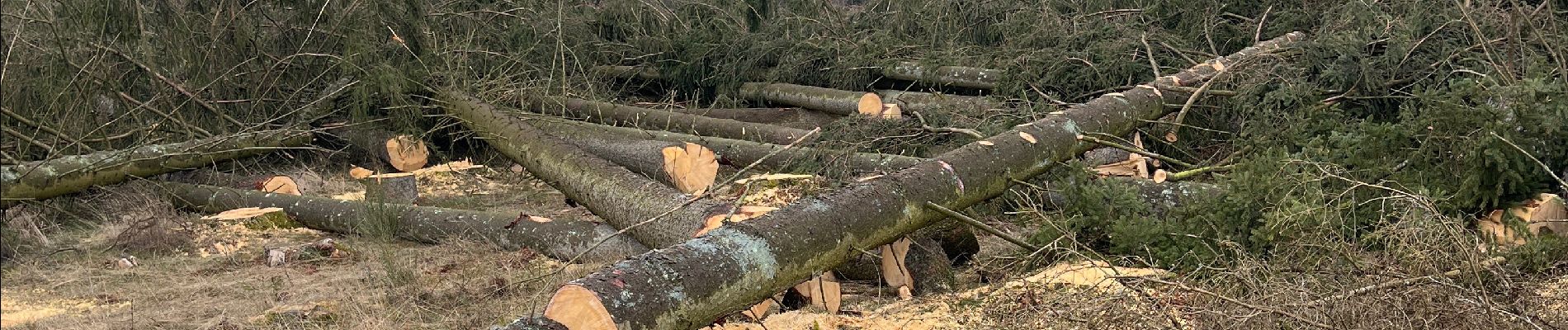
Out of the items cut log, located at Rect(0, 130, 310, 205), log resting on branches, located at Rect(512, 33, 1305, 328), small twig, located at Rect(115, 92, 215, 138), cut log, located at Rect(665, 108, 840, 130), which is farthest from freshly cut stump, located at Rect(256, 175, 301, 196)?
log resting on branches, located at Rect(512, 33, 1305, 328)

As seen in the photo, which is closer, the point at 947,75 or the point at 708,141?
the point at 708,141

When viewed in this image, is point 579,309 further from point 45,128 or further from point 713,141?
point 45,128

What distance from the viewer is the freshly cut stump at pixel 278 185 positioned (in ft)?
20.4

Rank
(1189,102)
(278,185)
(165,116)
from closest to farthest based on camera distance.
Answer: (1189,102)
(165,116)
(278,185)

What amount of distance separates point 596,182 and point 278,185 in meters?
2.02

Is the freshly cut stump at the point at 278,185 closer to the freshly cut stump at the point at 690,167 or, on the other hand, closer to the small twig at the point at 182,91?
the small twig at the point at 182,91

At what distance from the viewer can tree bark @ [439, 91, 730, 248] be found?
4363 mm

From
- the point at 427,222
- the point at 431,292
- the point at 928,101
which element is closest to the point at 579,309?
the point at 431,292

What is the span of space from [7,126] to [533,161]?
2254mm

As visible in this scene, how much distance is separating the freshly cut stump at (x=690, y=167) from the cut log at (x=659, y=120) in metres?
1.06

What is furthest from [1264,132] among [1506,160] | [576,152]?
[576,152]

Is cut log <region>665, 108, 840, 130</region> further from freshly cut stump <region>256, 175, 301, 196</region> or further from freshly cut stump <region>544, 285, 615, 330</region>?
freshly cut stump <region>544, 285, 615, 330</region>

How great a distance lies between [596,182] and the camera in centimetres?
518

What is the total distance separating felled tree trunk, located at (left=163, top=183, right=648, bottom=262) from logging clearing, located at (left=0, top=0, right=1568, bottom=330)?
2cm
